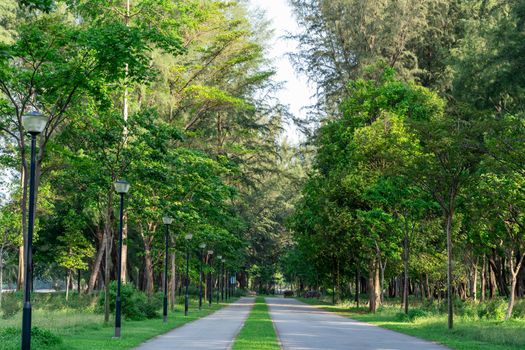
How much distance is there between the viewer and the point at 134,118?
89.0 feet

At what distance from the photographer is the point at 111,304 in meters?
29.6

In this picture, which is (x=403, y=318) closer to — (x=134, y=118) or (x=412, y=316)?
(x=412, y=316)

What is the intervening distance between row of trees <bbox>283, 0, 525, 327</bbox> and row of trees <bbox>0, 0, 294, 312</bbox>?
17.2 ft

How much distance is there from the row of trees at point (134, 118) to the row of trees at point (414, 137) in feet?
17.2

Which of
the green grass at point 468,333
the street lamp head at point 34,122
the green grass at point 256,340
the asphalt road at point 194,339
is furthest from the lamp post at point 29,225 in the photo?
the green grass at point 468,333

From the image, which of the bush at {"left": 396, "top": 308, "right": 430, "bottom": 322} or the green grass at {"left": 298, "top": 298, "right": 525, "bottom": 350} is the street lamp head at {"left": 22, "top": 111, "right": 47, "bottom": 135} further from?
the bush at {"left": 396, "top": 308, "right": 430, "bottom": 322}

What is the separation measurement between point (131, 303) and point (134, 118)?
8653 millimetres

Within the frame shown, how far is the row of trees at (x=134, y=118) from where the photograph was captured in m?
20.2

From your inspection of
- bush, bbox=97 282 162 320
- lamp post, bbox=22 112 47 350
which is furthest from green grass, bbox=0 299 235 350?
lamp post, bbox=22 112 47 350

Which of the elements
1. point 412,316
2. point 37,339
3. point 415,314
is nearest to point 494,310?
point 415,314

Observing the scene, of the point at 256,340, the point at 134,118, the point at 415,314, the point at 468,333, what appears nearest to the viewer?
the point at 256,340

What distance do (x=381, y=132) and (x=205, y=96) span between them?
1032cm

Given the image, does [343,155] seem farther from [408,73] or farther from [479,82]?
[479,82]

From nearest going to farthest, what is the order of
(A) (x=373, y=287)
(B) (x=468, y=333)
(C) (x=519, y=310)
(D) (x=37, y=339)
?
(D) (x=37, y=339), (B) (x=468, y=333), (C) (x=519, y=310), (A) (x=373, y=287)
